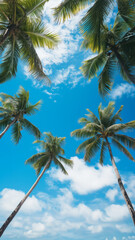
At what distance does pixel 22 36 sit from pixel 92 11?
3600 mm

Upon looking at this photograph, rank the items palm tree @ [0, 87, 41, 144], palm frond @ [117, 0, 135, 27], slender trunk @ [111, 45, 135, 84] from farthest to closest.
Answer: palm tree @ [0, 87, 41, 144]
slender trunk @ [111, 45, 135, 84]
palm frond @ [117, 0, 135, 27]

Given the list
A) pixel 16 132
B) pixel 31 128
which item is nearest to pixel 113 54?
pixel 31 128

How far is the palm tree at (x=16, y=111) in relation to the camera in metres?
13.8

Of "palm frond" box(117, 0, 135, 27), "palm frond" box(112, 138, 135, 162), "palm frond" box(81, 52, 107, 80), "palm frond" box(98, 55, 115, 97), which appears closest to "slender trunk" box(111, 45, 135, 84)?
"palm frond" box(98, 55, 115, 97)

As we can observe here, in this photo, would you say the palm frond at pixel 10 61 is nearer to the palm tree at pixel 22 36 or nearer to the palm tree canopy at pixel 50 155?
the palm tree at pixel 22 36

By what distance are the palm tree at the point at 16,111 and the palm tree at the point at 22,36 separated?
16.8 feet

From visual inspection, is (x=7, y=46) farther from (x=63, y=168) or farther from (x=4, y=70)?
(x=63, y=168)

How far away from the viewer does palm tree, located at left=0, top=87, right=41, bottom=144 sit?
13.8m

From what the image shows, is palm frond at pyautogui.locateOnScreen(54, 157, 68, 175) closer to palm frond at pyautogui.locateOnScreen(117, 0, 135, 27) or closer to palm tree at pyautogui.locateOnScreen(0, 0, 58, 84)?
palm tree at pyautogui.locateOnScreen(0, 0, 58, 84)

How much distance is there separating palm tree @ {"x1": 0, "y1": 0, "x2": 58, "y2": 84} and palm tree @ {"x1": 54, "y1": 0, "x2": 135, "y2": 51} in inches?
50.5

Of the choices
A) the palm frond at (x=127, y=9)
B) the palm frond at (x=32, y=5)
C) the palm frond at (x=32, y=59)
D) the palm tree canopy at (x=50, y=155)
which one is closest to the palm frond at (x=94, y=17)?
the palm frond at (x=127, y=9)

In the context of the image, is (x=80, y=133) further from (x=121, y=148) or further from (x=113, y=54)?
(x=113, y=54)

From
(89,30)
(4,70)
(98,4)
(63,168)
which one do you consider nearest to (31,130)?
(63,168)

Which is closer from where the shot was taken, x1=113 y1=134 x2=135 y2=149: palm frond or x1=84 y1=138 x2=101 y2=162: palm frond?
x1=113 y1=134 x2=135 y2=149: palm frond
